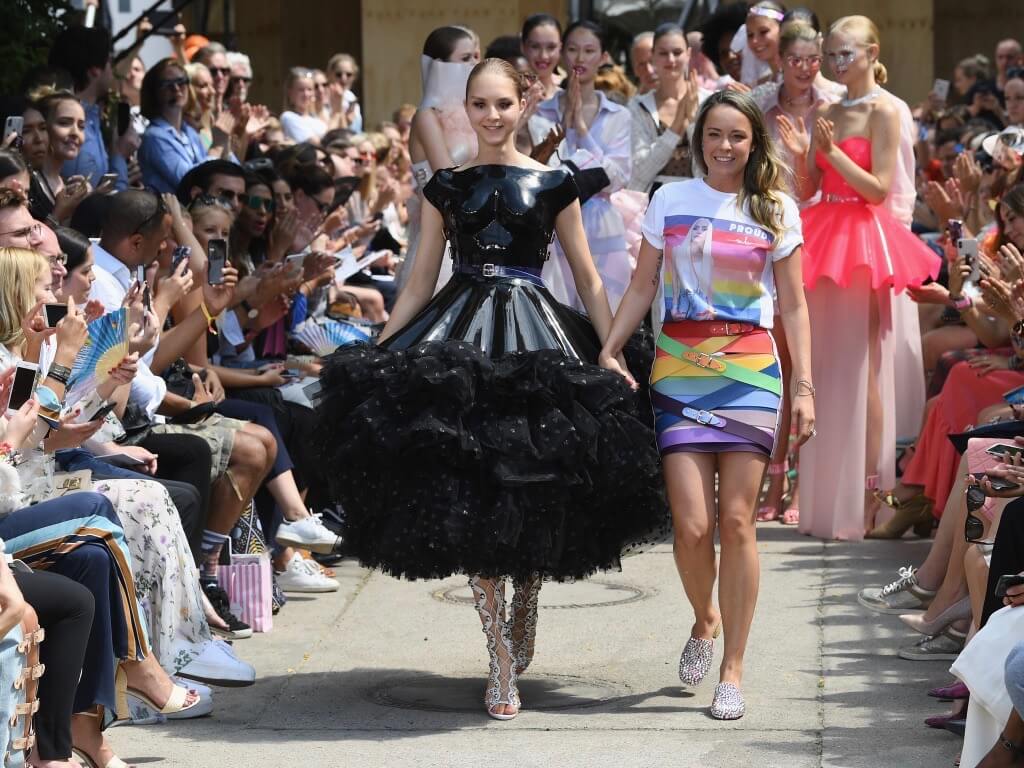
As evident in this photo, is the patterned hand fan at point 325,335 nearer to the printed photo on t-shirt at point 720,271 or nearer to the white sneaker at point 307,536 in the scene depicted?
the white sneaker at point 307,536

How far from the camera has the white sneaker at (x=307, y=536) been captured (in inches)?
301

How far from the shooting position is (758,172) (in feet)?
19.7

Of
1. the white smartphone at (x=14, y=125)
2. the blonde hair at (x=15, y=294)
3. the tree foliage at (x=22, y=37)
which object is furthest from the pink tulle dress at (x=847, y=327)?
the tree foliage at (x=22, y=37)

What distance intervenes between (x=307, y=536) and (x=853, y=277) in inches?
123

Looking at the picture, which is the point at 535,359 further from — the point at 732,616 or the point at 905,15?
the point at 905,15

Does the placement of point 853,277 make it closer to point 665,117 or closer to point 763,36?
point 665,117

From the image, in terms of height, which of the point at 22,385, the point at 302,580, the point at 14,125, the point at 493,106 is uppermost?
the point at 14,125

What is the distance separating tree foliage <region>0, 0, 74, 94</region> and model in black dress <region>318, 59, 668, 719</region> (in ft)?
18.5

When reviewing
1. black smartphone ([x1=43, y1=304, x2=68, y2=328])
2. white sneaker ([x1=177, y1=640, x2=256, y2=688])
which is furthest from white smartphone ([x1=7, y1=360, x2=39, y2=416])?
white sneaker ([x1=177, y1=640, x2=256, y2=688])

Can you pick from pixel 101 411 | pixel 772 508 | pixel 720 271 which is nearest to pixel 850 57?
pixel 772 508

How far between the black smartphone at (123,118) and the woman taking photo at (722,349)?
607 centimetres

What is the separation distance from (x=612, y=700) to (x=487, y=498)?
3.16ft

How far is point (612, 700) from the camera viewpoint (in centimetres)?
604

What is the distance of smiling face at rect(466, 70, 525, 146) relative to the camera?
6.02m
